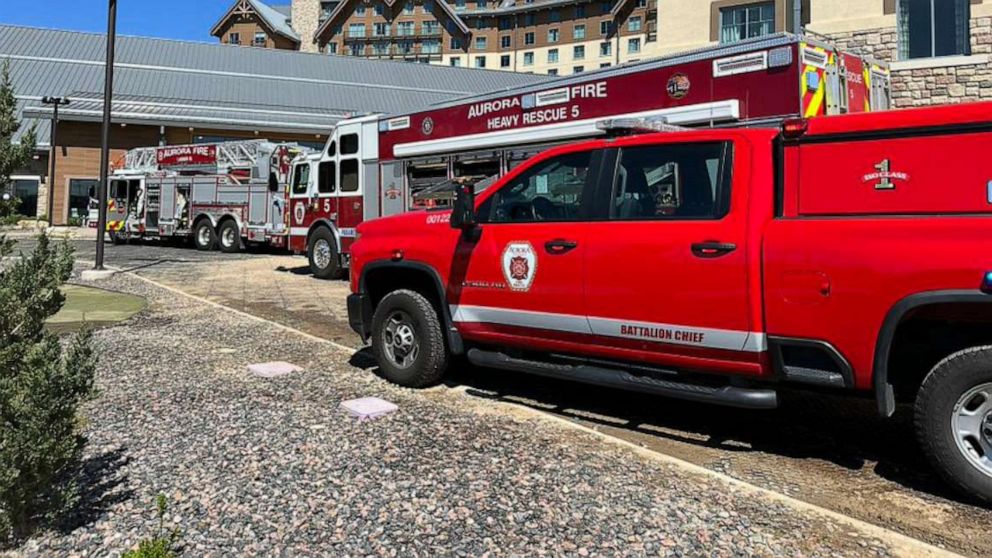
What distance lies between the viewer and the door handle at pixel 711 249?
4.25 m

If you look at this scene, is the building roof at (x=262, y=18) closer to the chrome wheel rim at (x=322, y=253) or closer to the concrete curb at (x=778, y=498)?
the chrome wheel rim at (x=322, y=253)

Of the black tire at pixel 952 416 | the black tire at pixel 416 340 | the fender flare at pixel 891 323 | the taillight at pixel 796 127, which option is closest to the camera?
the fender flare at pixel 891 323

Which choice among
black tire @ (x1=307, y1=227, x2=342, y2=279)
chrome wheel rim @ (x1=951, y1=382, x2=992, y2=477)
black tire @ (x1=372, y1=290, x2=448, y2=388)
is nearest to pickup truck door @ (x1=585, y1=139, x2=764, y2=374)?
chrome wheel rim @ (x1=951, y1=382, x2=992, y2=477)

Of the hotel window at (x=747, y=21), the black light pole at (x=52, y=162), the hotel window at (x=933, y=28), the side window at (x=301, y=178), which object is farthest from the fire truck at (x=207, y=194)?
the hotel window at (x=933, y=28)

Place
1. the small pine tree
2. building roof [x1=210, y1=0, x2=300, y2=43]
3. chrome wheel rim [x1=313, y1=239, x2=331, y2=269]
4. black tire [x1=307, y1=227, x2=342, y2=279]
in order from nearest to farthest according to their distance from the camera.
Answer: the small pine tree < black tire [x1=307, y1=227, x2=342, y2=279] < chrome wheel rim [x1=313, y1=239, x2=331, y2=269] < building roof [x1=210, y1=0, x2=300, y2=43]

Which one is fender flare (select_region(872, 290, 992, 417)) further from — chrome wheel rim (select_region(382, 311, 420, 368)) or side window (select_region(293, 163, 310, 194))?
side window (select_region(293, 163, 310, 194))

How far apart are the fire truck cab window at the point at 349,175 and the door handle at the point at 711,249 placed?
35.2 ft

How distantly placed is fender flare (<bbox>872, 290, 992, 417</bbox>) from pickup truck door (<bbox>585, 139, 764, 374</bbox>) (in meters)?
0.63

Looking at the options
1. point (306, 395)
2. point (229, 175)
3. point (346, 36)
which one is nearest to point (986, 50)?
point (306, 395)

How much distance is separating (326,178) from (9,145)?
1246 cm

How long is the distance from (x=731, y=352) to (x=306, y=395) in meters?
3.30

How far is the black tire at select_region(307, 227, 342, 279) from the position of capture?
1541 centimetres

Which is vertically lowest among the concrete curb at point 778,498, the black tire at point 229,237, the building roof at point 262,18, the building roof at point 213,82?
the concrete curb at point 778,498

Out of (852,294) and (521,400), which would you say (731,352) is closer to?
(852,294)
